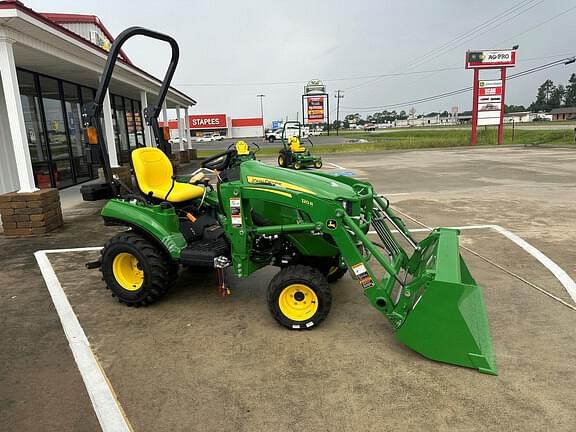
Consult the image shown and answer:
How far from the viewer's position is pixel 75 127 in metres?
12.0

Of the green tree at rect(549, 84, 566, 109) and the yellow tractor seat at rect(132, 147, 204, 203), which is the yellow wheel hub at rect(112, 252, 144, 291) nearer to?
the yellow tractor seat at rect(132, 147, 204, 203)

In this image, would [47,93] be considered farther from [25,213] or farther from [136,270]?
[136,270]

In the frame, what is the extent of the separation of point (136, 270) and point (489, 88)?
27.5 m

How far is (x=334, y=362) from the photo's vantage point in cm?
283

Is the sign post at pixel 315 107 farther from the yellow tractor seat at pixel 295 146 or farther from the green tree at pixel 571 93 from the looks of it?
the green tree at pixel 571 93

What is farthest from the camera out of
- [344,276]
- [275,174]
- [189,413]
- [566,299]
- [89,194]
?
[344,276]

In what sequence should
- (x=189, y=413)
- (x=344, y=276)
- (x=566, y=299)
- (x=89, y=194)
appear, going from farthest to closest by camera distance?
(x=344, y=276), (x=89, y=194), (x=566, y=299), (x=189, y=413)

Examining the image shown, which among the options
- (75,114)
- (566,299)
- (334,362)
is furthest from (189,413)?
(75,114)

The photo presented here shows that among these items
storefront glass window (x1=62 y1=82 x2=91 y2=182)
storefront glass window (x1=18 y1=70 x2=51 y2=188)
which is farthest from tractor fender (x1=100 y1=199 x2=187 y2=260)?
storefront glass window (x1=62 y1=82 x2=91 y2=182)

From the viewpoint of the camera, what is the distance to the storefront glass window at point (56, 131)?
1031 cm

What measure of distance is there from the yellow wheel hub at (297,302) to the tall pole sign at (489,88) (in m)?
25.9

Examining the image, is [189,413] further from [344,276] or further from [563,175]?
[563,175]

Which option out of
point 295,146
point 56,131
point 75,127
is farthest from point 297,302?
point 295,146

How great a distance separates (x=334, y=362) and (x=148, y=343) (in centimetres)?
138
